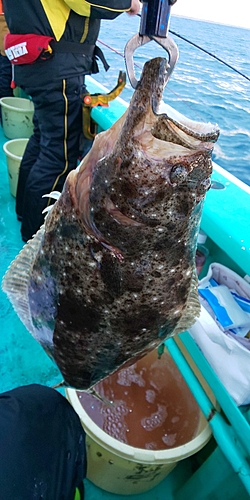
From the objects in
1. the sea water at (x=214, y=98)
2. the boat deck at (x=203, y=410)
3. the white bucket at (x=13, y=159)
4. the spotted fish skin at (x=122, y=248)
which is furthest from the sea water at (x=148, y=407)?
the sea water at (x=214, y=98)

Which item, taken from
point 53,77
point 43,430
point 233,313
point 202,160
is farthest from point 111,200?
point 53,77

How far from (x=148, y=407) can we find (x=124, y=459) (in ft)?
2.38

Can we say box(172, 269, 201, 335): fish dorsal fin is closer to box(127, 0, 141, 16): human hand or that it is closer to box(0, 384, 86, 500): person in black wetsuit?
box(0, 384, 86, 500): person in black wetsuit

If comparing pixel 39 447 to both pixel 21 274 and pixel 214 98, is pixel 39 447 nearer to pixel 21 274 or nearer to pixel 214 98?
pixel 21 274

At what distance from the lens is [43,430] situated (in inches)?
61.1

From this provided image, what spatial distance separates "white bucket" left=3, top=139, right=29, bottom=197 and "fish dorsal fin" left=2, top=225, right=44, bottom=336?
2.91 metres

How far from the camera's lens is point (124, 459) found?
2137mm

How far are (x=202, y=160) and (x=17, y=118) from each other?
505cm

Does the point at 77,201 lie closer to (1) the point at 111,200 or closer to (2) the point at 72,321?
(1) the point at 111,200

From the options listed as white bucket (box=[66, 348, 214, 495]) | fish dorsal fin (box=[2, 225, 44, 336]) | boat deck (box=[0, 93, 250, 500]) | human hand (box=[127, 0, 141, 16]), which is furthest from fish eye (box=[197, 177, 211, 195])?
human hand (box=[127, 0, 141, 16])

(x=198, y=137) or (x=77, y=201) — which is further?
(x=77, y=201)

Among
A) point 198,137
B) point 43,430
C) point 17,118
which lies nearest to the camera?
point 198,137

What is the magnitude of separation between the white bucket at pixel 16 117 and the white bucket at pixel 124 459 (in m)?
4.31

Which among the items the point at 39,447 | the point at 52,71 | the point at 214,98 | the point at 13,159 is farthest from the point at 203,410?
the point at 214,98
